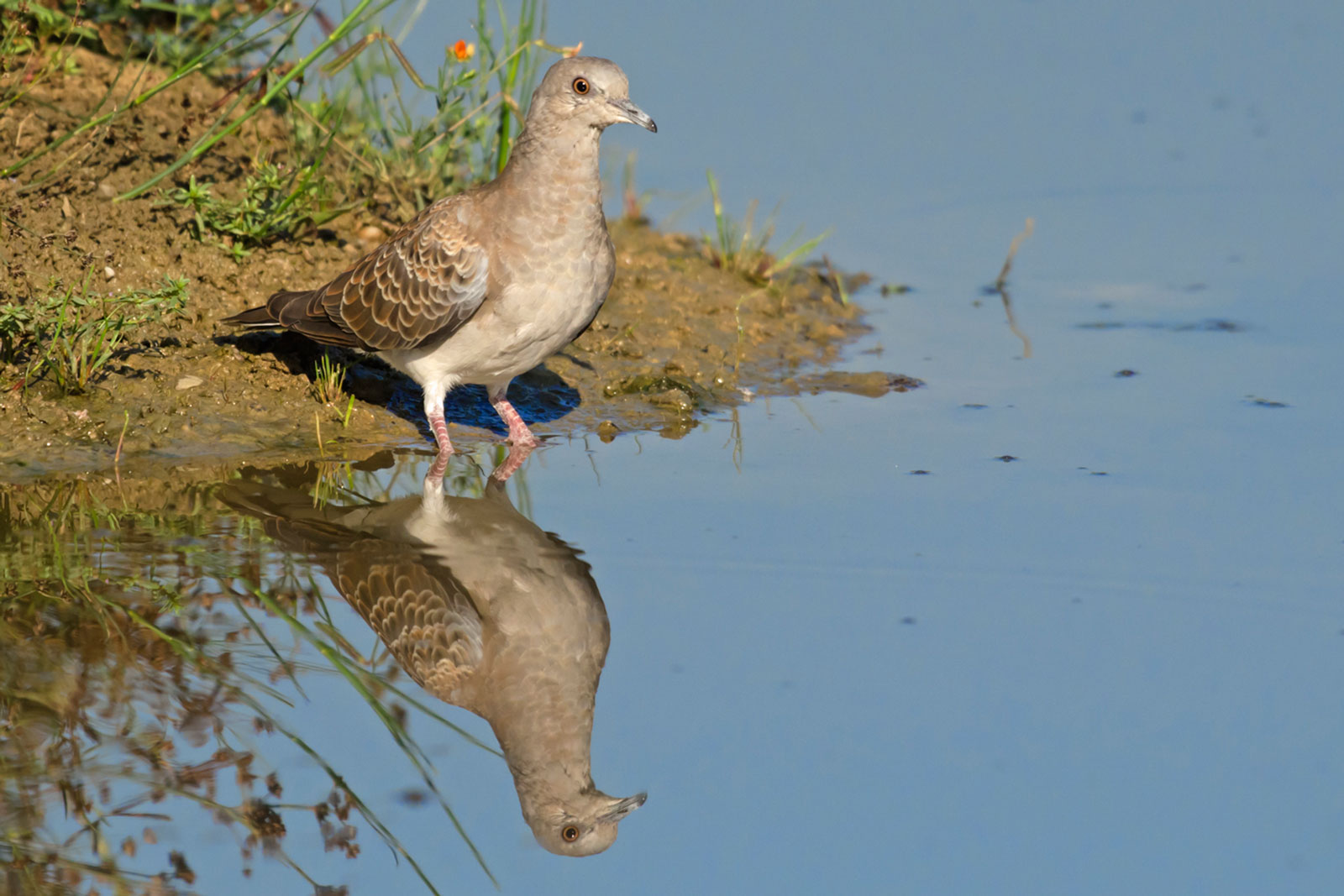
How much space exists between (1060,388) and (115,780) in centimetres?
509

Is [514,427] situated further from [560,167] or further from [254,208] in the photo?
[254,208]

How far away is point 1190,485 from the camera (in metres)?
6.02

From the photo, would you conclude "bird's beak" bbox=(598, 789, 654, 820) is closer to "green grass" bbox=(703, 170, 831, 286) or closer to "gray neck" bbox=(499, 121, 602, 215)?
"gray neck" bbox=(499, 121, 602, 215)

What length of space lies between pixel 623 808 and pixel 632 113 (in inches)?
132

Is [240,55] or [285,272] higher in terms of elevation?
[240,55]

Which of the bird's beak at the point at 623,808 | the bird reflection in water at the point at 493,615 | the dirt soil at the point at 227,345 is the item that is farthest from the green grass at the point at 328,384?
the bird's beak at the point at 623,808

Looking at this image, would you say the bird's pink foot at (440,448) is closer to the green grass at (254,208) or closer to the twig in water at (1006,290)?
the green grass at (254,208)

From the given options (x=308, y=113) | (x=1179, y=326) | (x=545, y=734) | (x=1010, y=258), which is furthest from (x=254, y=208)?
(x=1179, y=326)

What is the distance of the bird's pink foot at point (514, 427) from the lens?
6.61 metres

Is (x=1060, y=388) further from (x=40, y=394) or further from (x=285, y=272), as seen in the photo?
(x=40, y=394)

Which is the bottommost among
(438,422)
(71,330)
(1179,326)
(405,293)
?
(438,422)

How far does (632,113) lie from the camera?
615 centimetres

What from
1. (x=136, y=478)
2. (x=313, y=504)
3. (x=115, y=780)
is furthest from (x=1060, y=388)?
(x=115, y=780)

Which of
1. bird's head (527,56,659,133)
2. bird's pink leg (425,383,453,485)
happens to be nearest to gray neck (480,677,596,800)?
bird's pink leg (425,383,453,485)
